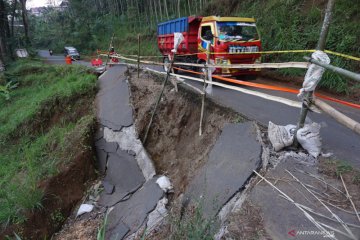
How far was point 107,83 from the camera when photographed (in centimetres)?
988

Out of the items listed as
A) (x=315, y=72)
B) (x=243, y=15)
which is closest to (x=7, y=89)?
(x=243, y=15)

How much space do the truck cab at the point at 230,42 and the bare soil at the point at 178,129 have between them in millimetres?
1825

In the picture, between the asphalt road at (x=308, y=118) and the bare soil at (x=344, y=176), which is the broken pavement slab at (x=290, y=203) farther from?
the asphalt road at (x=308, y=118)

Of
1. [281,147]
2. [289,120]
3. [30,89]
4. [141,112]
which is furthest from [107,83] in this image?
[281,147]

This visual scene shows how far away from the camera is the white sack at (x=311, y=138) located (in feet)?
11.8

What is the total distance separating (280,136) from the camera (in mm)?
3830

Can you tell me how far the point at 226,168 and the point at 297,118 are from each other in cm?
208

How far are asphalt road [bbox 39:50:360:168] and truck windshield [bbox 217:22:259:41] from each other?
1.74 metres

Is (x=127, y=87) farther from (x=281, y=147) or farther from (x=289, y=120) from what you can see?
Result: (x=281, y=147)

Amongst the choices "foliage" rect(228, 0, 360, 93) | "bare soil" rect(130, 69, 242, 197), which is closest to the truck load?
"bare soil" rect(130, 69, 242, 197)

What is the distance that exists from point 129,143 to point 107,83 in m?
3.88

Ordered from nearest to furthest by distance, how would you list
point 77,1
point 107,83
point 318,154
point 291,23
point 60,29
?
point 318,154, point 107,83, point 291,23, point 77,1, point 60,29

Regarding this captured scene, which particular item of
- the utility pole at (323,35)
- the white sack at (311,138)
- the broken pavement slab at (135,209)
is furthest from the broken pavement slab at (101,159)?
the utility pole at (323,35)

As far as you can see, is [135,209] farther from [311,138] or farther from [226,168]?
[311,138]
